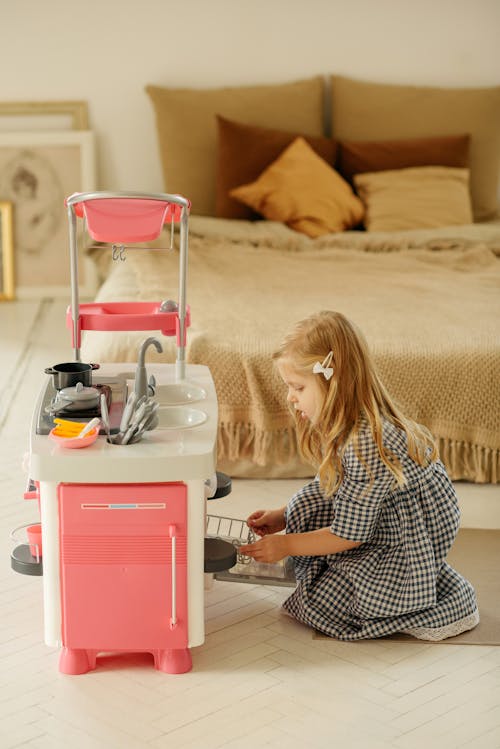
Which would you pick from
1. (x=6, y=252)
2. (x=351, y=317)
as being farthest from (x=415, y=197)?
(x=6, y=252)

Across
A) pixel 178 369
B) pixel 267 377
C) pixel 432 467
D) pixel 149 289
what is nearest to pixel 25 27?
pixel 149 289

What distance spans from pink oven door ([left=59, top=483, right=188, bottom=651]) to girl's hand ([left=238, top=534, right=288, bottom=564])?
21 centimetres

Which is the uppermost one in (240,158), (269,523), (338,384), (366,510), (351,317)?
(240,158)

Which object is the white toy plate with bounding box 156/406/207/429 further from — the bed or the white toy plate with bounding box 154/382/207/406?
the bed

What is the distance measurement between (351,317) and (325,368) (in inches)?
41.9

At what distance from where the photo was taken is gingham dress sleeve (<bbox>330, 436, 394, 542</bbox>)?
1.86 meters

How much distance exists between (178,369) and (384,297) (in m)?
1.21

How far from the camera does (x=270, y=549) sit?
1.93 m

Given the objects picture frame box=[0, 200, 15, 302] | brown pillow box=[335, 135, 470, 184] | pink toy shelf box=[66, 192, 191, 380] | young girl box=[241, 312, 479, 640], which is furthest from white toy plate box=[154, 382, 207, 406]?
picture frame box=[0, 200, 15, 302]

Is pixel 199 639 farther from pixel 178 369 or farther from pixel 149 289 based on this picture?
pixel 149 289

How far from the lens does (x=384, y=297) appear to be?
320 centimetres

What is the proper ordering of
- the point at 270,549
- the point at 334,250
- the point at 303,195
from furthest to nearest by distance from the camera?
the point at 303,195 → the point at 334,250 → the point at 270,549

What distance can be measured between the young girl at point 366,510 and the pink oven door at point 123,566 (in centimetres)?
24

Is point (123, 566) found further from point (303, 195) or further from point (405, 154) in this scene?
point (405, 154)
